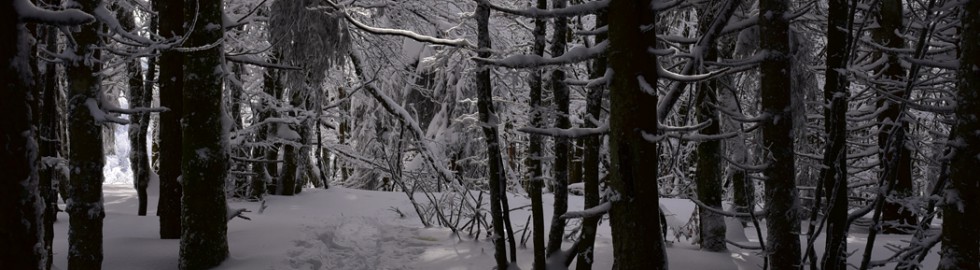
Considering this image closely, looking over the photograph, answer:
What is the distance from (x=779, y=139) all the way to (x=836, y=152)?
71 centimetres

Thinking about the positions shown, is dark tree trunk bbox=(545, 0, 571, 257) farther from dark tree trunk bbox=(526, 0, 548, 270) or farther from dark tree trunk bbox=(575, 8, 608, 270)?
dark tree trunk bbox=(575, 8, 608, 270)

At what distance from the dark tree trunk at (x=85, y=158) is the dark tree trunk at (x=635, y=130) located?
16.0 ft

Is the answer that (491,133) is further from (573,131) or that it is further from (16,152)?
(16,152)

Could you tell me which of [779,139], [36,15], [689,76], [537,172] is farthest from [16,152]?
[779,139]

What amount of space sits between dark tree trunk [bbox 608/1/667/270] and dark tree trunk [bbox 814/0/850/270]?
1.83m

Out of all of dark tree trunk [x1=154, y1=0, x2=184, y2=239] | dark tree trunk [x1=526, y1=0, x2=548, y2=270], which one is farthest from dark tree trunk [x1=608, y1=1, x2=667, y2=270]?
dark tree trunk [x1=154, y1=0, x2=184, y2=239]

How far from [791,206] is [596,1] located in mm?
3259

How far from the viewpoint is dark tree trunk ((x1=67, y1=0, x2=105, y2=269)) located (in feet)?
20.6

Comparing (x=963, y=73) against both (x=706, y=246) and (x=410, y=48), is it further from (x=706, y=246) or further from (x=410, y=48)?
(x=410, y=48)

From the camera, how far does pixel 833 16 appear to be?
20.5 feet

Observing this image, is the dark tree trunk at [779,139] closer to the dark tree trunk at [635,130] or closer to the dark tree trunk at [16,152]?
the dark tree trunk at [635,130]

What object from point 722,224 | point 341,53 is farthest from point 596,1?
point 341,53

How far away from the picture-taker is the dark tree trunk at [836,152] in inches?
223

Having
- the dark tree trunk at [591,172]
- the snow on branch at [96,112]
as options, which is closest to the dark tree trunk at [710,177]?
the dark tree trunk at [591,172]
